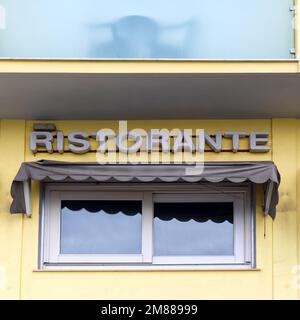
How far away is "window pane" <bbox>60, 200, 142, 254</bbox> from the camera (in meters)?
9.81

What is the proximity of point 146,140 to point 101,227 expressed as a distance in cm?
146

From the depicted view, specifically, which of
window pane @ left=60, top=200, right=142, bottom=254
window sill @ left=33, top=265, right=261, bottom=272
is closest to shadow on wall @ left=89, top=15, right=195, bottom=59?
window pane @ left=60, top=200, right=142, bottom=254

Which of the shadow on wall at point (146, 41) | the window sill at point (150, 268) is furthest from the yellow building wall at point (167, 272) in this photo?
the shadow on wall at point (146, 41)

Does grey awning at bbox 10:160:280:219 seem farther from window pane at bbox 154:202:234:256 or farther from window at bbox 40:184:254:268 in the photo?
window pane at bbox 154:202:234:256

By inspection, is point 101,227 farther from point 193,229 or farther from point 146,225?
point 193,229

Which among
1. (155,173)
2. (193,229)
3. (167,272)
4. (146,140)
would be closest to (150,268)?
(167,272)

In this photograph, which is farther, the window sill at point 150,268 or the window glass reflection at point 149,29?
the window sill at point 150,268

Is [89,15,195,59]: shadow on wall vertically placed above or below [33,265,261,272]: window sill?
above

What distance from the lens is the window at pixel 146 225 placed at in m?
9.74

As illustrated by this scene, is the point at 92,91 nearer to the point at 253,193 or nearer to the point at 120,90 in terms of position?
the point at 120,90

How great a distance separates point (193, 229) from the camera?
9906 mm

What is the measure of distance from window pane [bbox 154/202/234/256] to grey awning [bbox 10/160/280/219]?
825 millimetres

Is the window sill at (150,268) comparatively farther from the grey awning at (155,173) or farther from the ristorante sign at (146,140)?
the ristorante sign at (146,140)
